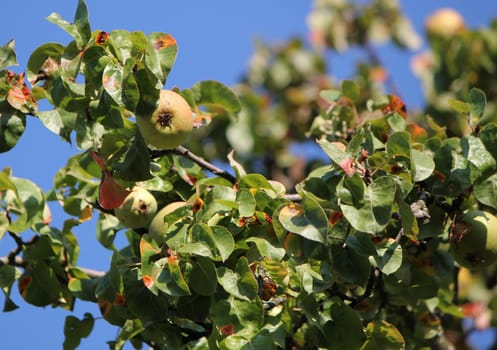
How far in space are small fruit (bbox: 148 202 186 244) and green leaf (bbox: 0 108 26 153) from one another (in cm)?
33

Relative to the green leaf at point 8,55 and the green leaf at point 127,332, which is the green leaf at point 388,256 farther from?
the green leaf at point 8,55

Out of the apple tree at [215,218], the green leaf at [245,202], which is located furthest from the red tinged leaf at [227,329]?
the green leaf at [245,202]

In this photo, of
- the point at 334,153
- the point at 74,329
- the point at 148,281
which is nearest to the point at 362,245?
the point at 334,153

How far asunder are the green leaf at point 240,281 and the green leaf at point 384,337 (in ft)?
0.89

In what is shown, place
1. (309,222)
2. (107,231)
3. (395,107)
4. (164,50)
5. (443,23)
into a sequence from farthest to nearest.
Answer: (443,23), (395,107), (107,231), (164,50), (309,222)

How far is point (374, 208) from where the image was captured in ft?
5.00

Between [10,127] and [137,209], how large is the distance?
0.32m

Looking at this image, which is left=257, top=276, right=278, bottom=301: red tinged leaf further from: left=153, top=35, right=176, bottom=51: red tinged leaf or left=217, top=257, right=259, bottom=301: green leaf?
left=153, top=35, right=176, bottom=51: red tinged leaf

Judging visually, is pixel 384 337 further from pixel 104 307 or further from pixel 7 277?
pixel 7 277

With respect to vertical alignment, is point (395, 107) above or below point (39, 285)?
above

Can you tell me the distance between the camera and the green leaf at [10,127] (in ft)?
5.50

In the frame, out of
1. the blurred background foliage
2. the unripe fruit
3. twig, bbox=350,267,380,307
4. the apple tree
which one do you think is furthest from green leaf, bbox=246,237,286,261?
the unripe fruit

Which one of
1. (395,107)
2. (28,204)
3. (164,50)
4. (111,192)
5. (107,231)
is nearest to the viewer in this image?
(164,50)

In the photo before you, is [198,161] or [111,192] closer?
[111,192]
